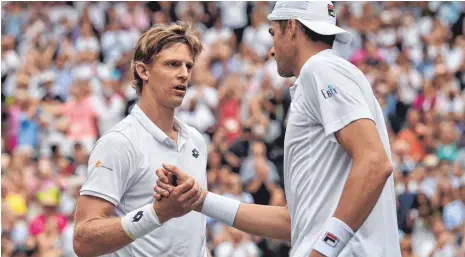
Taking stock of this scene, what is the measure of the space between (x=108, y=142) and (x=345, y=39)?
1.53 metres

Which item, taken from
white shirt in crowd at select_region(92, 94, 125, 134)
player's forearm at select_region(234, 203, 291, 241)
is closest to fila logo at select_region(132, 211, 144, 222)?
player's forearm at select_region(234, 203, 291, 241)

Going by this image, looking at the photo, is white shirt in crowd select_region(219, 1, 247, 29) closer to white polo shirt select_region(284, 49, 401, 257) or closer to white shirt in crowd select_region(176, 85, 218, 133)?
white shirt in crowd select_region(176, 85, 218, 133)

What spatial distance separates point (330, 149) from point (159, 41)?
187 cm

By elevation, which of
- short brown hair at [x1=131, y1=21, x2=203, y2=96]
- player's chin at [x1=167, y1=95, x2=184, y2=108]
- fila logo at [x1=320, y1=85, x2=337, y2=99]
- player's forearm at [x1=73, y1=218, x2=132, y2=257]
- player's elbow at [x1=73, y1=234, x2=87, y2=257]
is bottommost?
player's elbow at [x1=73, y1=234, x2=87, y2=257]

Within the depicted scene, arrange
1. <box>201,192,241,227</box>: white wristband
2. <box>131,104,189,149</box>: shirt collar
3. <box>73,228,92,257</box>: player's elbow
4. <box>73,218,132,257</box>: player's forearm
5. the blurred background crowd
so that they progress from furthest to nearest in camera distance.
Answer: the blurred background crowd < <box>131,104,189,149</box>: shirt collar < <box>201,192,241,227</box>: white wristband < <box>73,228,92,257</box>: player's elbow < <box>73,218,132,257</box>: player's forearm

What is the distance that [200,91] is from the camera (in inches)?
694

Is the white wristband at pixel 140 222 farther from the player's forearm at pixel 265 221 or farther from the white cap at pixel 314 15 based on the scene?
the white cap at pixel 314 15

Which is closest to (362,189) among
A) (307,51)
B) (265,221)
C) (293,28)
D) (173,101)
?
(307,51)

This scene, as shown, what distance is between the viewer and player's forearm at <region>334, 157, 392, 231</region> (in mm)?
4785

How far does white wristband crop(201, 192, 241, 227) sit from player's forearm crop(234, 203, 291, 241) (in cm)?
4

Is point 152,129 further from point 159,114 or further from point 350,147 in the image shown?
point 350,147

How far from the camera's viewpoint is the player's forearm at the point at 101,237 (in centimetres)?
596

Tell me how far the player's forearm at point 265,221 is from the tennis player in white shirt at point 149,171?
284 millimetres

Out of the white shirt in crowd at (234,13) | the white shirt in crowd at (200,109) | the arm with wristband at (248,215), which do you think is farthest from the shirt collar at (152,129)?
the white shirt in crowd at (234,13)
